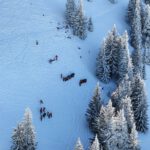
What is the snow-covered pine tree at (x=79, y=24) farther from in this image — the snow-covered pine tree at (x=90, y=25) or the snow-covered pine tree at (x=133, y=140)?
the snow-covered pine tree at (x=133, y=140)

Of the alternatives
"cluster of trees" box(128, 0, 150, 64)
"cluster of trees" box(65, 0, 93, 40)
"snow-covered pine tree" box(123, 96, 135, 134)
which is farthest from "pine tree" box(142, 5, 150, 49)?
"snow-covered pine tree" box(123, 96, 135, 134)

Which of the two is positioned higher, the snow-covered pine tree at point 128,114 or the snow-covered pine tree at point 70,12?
the snow-covered pine tree at point 70,12

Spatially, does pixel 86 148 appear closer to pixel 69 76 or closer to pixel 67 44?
pixel 69 76

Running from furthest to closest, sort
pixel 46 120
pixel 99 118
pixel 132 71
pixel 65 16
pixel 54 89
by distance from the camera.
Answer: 1. pixel 65 16
2. pixel 132 71
3. pixel 54 89
4. pixel 46 120
5. pixel 99 118

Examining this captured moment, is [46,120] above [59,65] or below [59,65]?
below

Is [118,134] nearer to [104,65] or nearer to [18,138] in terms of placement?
[18,138]

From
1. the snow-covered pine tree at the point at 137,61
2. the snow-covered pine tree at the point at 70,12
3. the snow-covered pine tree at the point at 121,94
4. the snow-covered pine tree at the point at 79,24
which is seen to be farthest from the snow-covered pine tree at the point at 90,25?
the snow-covered pine tree at the point at 121,94

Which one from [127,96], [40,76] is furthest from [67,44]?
[127,96]
